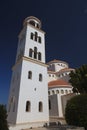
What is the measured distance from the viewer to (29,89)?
1850 cm

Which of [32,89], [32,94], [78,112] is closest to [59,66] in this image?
[32,89]

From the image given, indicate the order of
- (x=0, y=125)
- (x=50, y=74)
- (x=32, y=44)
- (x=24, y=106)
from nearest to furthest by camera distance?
(x=0, y=125) → (x=24, y=106) → (x=32, y=44) → (x=50, y=74)

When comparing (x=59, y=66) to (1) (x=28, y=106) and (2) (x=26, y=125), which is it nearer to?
(1) (x=28, y=106)

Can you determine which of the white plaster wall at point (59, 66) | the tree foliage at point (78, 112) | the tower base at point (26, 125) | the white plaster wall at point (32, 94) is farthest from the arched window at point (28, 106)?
the white plaster wall at point (59, 66)

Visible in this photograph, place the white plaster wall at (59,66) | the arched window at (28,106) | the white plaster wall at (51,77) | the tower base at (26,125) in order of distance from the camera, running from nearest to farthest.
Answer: the tower base at (26,125) → the arched window at (28,106) → the white plaster wall at (51,77) → the white plaster wall at (59,66)

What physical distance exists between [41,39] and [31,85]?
1165cm

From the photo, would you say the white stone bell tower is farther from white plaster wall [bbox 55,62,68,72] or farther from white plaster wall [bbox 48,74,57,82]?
white plaster wall [bbox 55,62,68,72]

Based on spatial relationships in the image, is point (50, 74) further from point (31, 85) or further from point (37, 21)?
point (31, 85)

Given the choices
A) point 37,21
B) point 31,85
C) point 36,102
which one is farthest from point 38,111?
point 37,21

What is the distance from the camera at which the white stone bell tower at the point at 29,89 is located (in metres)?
16.6

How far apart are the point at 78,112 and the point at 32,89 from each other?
918cm

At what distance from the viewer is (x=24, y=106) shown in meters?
16.9

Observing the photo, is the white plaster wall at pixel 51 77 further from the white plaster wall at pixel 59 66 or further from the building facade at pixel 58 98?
Answer: the building facade at pixel 58 98

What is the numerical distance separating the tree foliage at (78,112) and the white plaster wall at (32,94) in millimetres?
6988
